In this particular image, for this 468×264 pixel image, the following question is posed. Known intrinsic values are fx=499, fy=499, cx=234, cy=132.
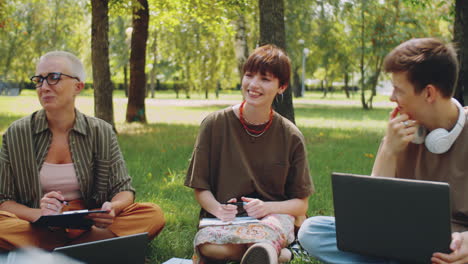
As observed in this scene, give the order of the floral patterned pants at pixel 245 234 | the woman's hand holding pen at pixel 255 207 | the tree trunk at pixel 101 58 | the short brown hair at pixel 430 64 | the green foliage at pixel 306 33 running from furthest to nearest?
the green foliage at pixel 306 33 < the tree trunk at pixel 101 58 < the woman's hand holding pen at pixel 255 207 < the floral patterned pants at pixel 245 234 < the short brown hair at pixel 430 64

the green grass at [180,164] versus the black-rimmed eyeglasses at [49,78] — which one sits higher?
the black-rimmed eyeglasses at [49,78]

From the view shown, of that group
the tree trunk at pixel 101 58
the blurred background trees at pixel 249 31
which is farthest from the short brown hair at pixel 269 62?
the blurred background trees at pixel 249 31

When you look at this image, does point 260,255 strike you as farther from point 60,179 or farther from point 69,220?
point 60,179

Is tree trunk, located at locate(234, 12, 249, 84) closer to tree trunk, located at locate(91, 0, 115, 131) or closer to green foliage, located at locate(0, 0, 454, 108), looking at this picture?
green foliage, located at locate(0, 0, 454, 108)

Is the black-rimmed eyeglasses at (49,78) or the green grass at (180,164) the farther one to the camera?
the green grass at (180,164)

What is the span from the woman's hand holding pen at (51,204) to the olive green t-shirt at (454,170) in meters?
2.20

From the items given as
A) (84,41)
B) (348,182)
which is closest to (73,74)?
(348,182)

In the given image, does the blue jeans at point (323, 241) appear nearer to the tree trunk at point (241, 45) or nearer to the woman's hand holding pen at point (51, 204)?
the woman's hand holding pen at point (51, 204)

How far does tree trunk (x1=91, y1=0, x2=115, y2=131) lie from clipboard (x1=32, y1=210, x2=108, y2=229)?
682cm

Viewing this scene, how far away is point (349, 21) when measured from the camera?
23.1 m

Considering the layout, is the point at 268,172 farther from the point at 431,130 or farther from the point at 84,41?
the point at 84,41

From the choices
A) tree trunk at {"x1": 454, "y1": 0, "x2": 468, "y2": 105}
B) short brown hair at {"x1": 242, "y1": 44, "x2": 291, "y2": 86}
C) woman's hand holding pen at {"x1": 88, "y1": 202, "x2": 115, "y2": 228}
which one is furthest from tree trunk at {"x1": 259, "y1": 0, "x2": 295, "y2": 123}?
woman's hand holding pen at {"x1": 88, "y1": 202, "x2": 115, "y2": 228}

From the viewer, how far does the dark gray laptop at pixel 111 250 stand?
8.63 ft

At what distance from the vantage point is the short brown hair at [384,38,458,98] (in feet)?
8.50
